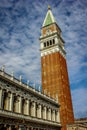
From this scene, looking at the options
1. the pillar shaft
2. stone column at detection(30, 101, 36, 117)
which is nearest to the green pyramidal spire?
stone column at detection(30, 101, 36, 117)

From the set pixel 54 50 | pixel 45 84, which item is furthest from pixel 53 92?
pixel 54 50

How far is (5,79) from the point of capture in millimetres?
32844

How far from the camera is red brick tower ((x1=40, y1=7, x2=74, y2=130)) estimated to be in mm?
60028

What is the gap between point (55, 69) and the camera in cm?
6531

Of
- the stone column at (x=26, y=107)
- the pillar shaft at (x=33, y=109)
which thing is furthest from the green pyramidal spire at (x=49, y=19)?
the stone column at (x=26, y=107)

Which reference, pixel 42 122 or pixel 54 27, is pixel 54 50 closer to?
pixel 54 27

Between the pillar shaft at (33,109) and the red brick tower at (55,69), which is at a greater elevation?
the red brick tower at (55,69)

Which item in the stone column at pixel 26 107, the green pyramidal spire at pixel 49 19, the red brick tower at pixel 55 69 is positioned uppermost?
the green pyramidal spire at pixel 49 19

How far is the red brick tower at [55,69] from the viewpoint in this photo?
197ft

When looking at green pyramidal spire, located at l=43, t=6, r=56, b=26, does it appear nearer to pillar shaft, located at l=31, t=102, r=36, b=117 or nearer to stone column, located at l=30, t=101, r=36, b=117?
stone column, located at l=30, t=101, r=36, b=117

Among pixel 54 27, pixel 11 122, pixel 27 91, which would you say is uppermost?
pixel 54 27

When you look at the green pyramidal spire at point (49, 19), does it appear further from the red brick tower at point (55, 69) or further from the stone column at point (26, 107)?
the stone column at point (26, 107)

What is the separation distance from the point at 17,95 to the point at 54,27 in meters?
41.8

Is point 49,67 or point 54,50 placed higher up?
point 54,50
